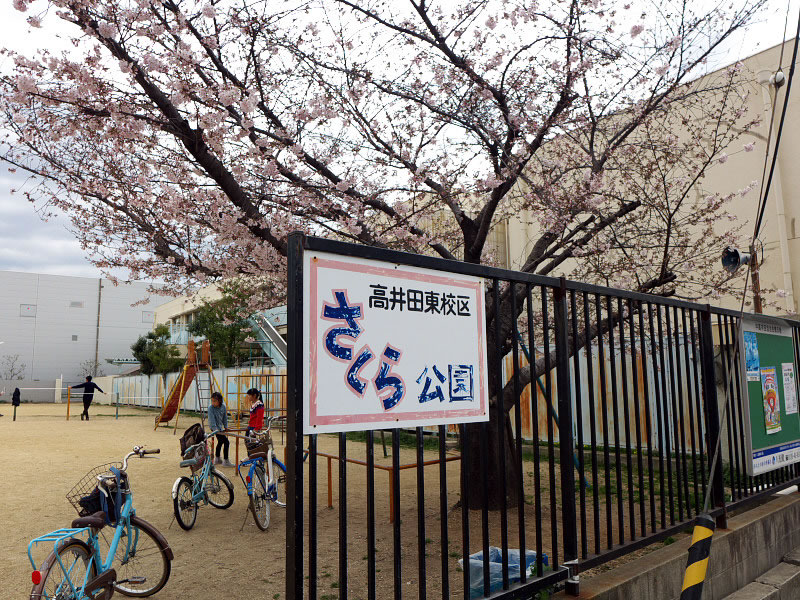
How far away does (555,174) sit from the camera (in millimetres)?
8172

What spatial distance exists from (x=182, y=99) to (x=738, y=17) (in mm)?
6417

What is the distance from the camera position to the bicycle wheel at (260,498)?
22.4 ft

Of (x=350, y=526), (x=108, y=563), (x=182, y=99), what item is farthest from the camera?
(x=350, y=526)

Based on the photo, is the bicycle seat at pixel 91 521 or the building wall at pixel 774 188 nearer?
the bicycle seat at pixel 91 521

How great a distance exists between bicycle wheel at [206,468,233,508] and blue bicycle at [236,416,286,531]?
547 mm

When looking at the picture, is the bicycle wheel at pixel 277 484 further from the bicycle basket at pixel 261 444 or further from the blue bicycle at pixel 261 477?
the bicycle basket at pixel 261 444

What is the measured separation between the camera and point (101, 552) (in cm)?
490

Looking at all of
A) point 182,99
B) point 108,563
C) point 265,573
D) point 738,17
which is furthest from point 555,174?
point 108,563

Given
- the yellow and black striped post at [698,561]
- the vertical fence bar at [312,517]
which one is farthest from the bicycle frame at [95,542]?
the yellow and black striped post at [698,561]

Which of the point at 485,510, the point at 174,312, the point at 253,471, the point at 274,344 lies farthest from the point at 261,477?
the point at 174,312

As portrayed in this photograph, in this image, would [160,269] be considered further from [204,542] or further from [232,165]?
[204,542]

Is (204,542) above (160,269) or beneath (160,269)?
beneath

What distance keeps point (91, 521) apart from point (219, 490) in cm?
359

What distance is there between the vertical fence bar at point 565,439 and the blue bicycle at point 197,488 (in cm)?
491
